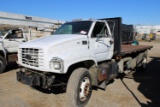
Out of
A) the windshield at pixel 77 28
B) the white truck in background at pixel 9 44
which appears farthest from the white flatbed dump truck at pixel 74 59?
the white truck in background at pixel 9 44

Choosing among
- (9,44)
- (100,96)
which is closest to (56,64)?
(100,96)

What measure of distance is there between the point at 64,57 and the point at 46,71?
0.60m

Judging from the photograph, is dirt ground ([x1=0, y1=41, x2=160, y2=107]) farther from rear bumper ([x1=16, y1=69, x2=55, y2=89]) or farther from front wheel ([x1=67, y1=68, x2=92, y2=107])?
rear bumper ([x1=16, y1=69, x2=55, y2=89])

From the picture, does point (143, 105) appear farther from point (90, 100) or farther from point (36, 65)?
point (36, 65)

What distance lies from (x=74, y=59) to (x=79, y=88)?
77 centimetres

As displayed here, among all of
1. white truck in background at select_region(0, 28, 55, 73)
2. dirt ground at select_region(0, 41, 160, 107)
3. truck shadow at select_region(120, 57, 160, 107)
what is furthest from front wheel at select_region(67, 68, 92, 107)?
white truck in background at select_region(0, 28, 55, 73)

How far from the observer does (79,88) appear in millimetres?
4941

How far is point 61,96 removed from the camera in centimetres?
590

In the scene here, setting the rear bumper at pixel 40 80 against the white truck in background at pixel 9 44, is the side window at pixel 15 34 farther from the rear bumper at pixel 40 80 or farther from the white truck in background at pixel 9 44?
the rear bumper at pixel 40 80

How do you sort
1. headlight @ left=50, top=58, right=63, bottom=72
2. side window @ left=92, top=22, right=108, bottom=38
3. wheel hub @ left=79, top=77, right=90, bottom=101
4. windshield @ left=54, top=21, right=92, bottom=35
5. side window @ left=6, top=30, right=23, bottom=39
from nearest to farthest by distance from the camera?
headlight @ left=50, top=58, right=63, bottom=72, wheel hub @ left=79, top=77, right=90, bottom=101, windshield @ left=54, top=21, right=92, bottom=35, side window @ left=92, top=22, right=108, bottom=38, side window @ left=6, top=30, right=23, bottom=39

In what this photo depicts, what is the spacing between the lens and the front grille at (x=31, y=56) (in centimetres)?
480

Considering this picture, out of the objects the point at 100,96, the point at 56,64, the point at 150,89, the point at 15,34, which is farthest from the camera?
the point at 15,34

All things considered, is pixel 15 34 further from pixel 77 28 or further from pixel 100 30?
pixel 100 30

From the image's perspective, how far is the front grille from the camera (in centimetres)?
480
